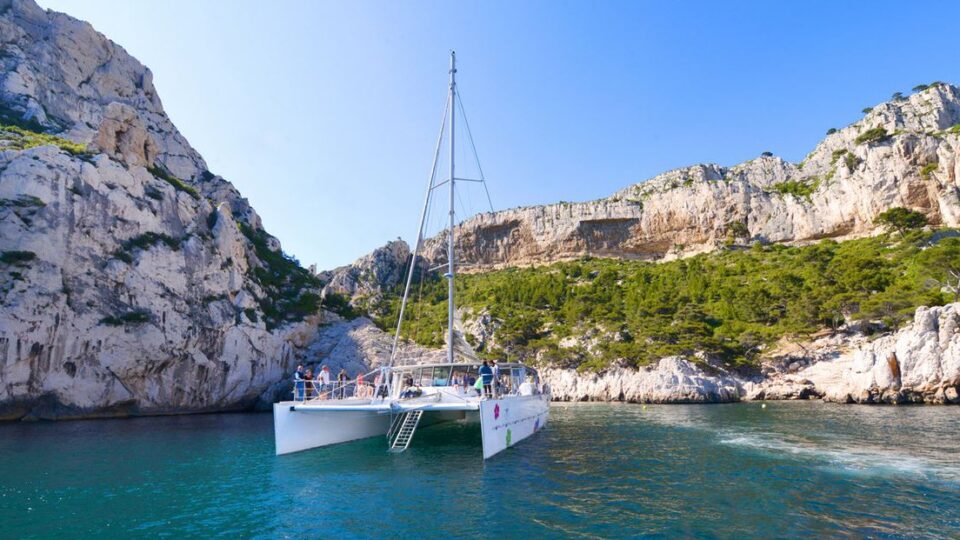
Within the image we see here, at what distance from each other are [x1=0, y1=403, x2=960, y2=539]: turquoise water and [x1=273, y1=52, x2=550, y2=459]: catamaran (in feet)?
1.99

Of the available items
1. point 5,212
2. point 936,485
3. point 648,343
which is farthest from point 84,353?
point 648,343

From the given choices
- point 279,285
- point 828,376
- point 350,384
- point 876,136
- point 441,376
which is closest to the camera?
point 350,384

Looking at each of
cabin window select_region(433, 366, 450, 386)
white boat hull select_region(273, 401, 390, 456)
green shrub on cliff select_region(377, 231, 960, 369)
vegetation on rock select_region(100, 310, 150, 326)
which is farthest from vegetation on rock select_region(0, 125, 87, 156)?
Result: cabin window select_region(433, 366, 450, 386)

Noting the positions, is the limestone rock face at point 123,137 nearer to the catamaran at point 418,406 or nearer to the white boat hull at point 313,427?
the catamaran at point 418,406

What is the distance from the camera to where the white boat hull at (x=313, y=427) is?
47.5ft

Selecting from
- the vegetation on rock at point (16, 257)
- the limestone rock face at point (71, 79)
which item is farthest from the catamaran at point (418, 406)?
the limestone rock face at point (71, 79)

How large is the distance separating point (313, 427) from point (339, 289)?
5334 cm

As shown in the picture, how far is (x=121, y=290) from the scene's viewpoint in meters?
30.2

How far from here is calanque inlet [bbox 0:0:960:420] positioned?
28203mm

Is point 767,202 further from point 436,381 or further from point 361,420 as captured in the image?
point 361,420

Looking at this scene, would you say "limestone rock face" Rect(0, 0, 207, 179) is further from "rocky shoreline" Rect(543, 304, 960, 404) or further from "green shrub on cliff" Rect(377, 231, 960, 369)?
"rocky shoreline" Rect(543, 304, 960, 404)

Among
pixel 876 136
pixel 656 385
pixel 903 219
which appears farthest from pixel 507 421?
pixel 876 136

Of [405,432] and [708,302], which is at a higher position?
[708,302]

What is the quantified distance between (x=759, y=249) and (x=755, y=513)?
72014mm
